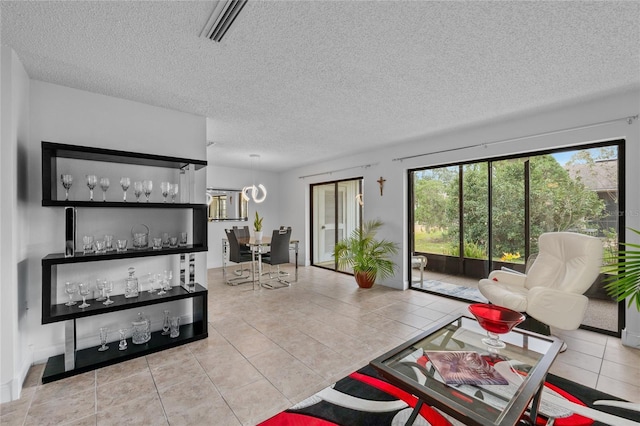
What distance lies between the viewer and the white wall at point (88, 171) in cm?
237

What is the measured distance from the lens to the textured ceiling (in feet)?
5.28

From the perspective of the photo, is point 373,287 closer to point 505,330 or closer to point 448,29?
point 505,330

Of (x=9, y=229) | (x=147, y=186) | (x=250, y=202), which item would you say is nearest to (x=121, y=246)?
(x=147, y=186)

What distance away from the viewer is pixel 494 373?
1521mm

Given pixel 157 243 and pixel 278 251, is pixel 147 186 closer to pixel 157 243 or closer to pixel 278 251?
pixel 157 243

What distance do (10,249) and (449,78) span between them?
11.4ft

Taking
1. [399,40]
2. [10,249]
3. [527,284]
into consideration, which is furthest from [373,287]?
[10,249]

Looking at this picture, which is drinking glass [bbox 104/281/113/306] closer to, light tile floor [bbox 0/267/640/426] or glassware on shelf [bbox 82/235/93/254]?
glassware on shelf [bbox 82/235/93/254]

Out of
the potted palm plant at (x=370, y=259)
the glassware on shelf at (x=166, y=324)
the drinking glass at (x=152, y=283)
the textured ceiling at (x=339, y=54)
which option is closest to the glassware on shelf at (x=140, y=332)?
the glassware on shelf at (x=166, y=324)

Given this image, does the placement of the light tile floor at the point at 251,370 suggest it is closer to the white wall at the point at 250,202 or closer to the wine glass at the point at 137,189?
the wine glass at the point at 137,189

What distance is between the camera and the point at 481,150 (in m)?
3.72

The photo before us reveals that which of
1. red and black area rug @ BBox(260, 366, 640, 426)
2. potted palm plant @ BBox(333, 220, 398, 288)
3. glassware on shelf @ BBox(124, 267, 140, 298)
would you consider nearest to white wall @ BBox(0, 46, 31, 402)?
glassware on shelf @ BBox(124, 267, 140, 298)

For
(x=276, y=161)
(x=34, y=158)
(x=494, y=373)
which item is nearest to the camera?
(x=494, y=373)

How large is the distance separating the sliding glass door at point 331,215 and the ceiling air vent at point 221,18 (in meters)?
4.10
